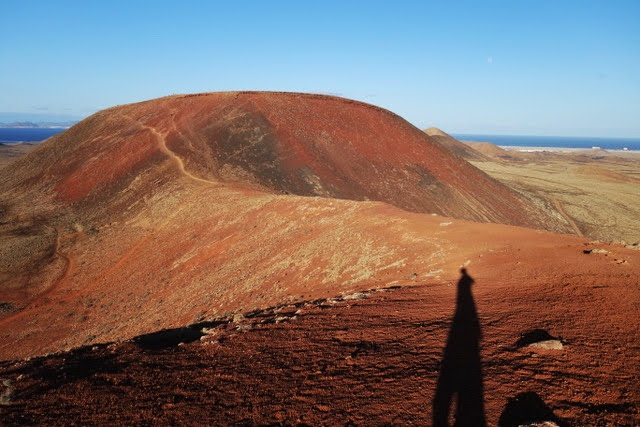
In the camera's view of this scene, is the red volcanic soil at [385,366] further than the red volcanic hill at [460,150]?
No

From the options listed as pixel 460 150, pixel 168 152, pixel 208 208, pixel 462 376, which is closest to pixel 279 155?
pixel 168 152

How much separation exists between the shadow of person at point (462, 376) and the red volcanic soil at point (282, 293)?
33mm

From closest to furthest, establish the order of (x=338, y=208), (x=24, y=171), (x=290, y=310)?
(x=290, y=310), (x=338, y=208), (x=24, y=171)

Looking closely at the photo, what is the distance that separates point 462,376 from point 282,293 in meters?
7.37

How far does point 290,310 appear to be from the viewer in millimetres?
9000

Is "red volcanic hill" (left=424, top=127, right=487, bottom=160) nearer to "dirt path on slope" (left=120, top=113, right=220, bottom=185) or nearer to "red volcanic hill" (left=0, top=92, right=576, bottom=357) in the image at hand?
"red volcanic hill" (left=0, top=92, right=576, bottom=357)

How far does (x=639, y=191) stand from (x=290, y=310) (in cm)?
6058

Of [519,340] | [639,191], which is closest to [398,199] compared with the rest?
[519,340]

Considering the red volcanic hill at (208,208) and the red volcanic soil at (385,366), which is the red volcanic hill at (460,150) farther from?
the red volcanic soil at (385,366)

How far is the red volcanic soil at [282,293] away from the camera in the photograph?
16.5ft

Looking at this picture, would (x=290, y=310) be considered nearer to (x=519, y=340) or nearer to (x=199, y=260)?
(x=519, y=340)

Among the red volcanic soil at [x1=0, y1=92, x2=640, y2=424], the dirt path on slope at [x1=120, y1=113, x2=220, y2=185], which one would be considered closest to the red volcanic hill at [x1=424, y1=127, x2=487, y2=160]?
the red volcanic soil at [x1=0, y1=92, x2=640, y2=424]

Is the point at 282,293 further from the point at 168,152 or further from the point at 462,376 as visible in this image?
the point at 168,152

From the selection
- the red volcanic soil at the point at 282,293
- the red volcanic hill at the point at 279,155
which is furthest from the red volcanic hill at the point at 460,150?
the red volcanic soil at the point at 282,293
